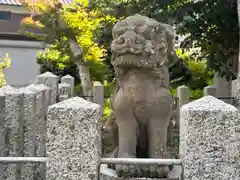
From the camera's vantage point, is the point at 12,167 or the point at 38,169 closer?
the point at 12,167

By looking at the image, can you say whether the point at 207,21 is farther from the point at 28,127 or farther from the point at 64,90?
the point at 28,127

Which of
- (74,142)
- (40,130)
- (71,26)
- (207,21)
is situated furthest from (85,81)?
(74,142)

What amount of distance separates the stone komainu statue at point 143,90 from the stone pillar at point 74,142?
1.18 m

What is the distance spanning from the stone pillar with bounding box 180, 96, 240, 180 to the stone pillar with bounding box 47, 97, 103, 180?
62 centimetres

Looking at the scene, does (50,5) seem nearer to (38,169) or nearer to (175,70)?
(175,70)

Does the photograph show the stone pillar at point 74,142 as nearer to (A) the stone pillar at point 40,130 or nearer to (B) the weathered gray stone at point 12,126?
(B) the weathered gray stone at point 12,126

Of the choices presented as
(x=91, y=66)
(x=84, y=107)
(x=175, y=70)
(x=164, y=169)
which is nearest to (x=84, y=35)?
(x=91, y=66)

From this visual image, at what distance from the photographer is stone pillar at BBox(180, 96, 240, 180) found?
2545 mm

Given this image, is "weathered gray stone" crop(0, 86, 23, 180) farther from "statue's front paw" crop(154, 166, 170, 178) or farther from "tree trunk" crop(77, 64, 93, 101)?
"tree trunk" crop(77, 64, 93, 101)

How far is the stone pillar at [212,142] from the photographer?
2545 mm

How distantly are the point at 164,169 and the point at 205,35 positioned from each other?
657 cm

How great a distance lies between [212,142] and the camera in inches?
100

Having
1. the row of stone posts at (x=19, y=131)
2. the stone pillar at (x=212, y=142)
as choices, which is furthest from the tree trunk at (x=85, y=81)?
the stone pillar at (x=212, y=142)

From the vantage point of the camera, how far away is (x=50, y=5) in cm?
1290
